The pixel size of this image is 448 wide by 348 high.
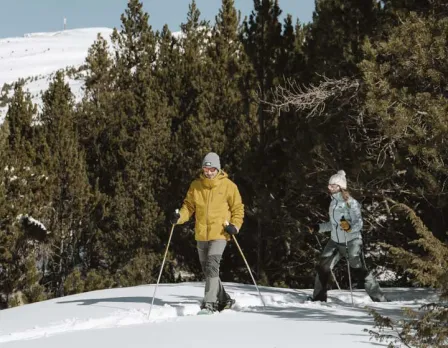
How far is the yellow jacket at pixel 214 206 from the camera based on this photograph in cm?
668

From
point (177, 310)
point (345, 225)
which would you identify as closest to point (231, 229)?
point (177, 310)

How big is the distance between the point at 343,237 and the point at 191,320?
238cm

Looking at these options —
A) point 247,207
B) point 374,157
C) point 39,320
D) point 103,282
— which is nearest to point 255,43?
point 247,207

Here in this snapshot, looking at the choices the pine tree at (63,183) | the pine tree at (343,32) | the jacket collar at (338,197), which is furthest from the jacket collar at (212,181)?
the pine tree at (63,183)

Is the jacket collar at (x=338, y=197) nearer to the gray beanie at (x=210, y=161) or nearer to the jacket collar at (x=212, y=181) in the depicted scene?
the jacket collar at (x=212, y=181)

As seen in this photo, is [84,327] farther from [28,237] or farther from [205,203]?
[28,237]

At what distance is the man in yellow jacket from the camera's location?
6.67m

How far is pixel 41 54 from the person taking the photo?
110 metres

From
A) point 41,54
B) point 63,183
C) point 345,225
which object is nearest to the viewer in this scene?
point 345,225

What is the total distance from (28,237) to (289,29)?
31.7 feet

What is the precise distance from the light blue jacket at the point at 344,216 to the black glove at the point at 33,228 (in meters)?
12.6

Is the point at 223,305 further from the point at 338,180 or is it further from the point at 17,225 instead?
the point at 17,225

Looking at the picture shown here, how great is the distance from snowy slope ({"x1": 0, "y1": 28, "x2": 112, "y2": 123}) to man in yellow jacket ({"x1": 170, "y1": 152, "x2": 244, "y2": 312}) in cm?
6791

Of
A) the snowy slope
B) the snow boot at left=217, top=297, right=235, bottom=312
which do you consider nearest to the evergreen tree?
the snow boot at left=217, top=297, right=235, bottom=312
